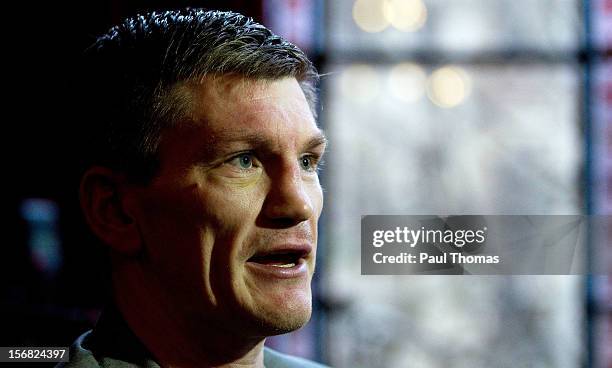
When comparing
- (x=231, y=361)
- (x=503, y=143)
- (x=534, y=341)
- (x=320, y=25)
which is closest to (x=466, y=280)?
(x=534, y=341)

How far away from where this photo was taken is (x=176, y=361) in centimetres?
96

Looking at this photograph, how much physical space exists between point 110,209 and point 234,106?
214mm

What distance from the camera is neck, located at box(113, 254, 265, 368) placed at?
0.95m

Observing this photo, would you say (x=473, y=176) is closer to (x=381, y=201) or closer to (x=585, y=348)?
(x=381, y=201)

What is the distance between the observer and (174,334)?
95cm

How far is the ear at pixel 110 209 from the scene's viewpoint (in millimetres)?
950

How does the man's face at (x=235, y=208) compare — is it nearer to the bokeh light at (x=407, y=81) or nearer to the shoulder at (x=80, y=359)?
the shoulder at (x=80, y=359)

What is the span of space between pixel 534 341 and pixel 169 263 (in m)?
1.49

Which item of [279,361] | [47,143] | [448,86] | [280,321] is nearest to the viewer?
[280,321]

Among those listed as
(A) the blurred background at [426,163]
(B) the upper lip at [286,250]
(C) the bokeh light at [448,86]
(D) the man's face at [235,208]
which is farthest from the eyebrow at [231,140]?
(C) the bokeh light at [448,86]

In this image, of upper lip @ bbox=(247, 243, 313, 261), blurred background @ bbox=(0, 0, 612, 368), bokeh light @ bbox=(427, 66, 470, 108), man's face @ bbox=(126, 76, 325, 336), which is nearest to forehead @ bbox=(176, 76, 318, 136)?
man's face @ bbox=(126, 76, 325, 336)

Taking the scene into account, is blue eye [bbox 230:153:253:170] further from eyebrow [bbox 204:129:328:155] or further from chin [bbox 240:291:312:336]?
chin [bbox 240:291:312:336]

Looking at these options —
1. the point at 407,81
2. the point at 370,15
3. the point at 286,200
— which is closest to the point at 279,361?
the point at 286,200

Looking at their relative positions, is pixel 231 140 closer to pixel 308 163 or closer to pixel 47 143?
pixel 308 163
